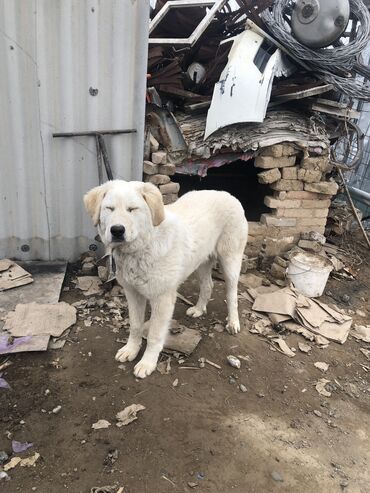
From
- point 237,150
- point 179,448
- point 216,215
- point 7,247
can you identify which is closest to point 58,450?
point 179,448

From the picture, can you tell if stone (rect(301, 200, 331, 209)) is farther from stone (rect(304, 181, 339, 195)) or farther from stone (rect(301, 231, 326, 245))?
stone (rect(301, 231, 326, 245))

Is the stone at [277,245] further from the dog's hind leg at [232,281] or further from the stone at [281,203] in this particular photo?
the dog's hind leg at [232,281]

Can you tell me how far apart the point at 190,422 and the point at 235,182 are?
5.67 meters

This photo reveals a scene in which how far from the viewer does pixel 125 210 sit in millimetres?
2713

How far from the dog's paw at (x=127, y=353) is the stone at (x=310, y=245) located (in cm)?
322

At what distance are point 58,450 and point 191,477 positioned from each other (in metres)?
0.88

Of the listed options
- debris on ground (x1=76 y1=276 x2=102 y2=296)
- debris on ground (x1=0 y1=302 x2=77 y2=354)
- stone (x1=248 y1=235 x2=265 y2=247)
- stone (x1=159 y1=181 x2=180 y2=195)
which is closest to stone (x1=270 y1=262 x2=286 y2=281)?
stone (x1=248 y1=235 x2=265 y2=247)

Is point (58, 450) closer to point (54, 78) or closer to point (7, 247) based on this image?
point (7, 247)

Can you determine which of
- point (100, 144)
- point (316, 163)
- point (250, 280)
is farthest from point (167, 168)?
point (316, 163)

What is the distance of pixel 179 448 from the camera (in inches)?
107

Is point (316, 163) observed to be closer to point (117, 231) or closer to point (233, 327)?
point (233, 327)

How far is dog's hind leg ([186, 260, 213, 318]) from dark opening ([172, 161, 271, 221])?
3036 millimetres

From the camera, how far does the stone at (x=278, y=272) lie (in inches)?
215

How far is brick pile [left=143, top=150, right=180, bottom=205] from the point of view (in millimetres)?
4902
